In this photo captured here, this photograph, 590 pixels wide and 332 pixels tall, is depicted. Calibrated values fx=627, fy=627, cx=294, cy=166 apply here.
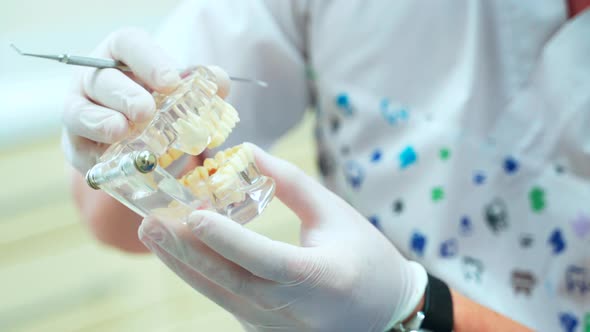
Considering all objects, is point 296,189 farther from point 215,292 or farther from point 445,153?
point 445,153

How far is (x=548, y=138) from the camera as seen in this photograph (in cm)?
85

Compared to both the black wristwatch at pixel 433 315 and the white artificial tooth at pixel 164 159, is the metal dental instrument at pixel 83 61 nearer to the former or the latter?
the white artificial tooth at pixel 164 159

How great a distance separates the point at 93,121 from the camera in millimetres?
607

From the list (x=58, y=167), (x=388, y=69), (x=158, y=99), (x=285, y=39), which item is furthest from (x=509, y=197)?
(x=58, y=167)

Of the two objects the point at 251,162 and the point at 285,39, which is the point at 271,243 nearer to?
the point at 251,162

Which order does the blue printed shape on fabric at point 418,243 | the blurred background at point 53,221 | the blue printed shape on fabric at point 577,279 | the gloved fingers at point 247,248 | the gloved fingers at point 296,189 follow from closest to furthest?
the gloved fingers at point 247,248 → the gloved fingers at point 296,189 → the blue printed shape on fabric at point 577,279 → the blue printed shape on fabric at point 418,243 → the blurred background at point 53,221

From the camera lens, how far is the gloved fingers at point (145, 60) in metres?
0.62

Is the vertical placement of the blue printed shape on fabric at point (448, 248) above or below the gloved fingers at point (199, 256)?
below

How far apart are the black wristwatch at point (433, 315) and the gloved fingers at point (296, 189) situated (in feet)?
0.50

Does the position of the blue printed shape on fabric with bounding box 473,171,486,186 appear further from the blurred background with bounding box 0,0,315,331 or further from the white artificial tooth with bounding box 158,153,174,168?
the blurred background with bounding box 0,0,315,331

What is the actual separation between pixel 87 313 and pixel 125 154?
3.75 feet

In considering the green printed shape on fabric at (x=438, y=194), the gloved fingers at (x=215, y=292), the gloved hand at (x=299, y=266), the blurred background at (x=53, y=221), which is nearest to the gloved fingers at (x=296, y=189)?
the gloved hand at (x=299, y=266)

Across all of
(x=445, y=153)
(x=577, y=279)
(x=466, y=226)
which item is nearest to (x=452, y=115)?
(x=445, y=153)

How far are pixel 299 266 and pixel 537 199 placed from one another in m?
0.44
